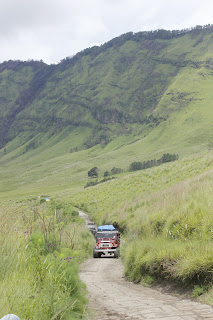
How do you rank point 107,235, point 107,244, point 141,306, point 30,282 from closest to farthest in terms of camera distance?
point 30,282 → point 141,306 → point 107,244 → point 107,235

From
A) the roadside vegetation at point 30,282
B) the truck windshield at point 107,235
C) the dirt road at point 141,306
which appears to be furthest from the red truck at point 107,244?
the roadside vegetation at point 30,282

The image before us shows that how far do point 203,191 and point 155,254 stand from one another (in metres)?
4.60

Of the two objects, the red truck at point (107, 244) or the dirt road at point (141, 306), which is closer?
the dirt road at point (141, 306)

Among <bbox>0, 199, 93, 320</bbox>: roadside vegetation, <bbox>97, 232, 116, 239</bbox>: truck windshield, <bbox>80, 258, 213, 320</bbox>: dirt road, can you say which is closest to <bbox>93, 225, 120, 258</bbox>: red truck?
<bbox>97, 232, 116, 239</bbox>: truck windshield

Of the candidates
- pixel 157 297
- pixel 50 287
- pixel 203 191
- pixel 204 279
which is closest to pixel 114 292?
pixel 157 297

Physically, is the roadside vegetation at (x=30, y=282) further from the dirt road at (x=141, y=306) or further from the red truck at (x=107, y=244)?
the red truck at (x=107, y=244)

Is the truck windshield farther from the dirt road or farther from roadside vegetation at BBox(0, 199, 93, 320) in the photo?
roadside vegetation at BBox(0, 199, 93, 320)

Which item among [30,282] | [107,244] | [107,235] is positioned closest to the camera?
[30,282]

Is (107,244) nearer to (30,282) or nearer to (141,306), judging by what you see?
(141,306)

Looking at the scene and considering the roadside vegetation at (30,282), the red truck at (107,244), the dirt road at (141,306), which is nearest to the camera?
the roadside vegetation at (30,282)

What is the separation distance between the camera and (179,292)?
852cm

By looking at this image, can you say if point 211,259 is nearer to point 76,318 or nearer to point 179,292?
point 179,292

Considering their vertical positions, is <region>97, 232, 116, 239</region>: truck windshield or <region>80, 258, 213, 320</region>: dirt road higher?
<region>80, 258, 213, 320</region>: dirt road

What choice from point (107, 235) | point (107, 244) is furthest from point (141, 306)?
point (107, 235)
